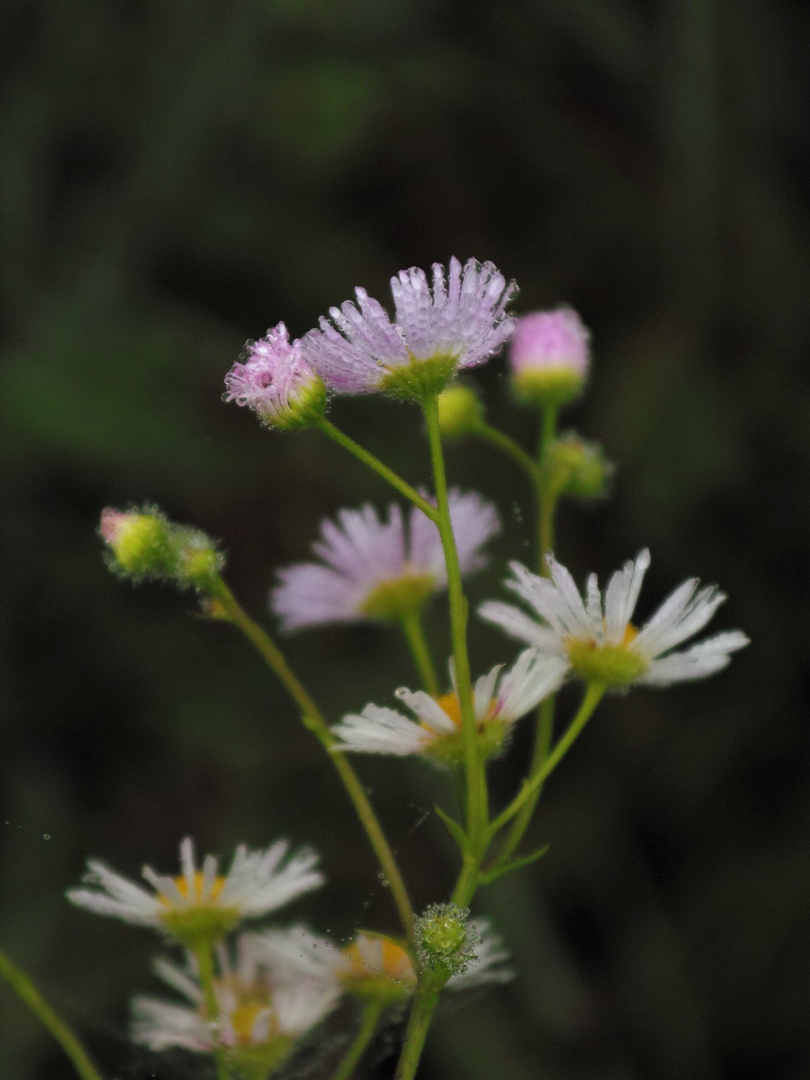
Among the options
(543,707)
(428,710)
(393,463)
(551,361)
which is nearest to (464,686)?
(428,710)

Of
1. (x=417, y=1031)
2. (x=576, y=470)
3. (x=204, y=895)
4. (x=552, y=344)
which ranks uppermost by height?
(x=552, y=344)

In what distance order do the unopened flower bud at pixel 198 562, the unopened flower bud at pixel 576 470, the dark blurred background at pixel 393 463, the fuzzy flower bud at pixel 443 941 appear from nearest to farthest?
1. the fuzzy flower bud at pixel 443 941
2. the unopened flower bud at pixel 198 562
3. the unopened flower bud at pixel 576 470
4. the dark blurred background at pixel 393 463

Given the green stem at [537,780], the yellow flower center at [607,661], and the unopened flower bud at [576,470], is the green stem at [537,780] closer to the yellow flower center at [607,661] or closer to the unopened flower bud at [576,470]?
the yellow flower center at [607,661]

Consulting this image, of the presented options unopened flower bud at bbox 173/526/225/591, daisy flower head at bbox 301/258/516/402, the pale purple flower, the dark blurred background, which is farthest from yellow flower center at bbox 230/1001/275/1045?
the dark blurred background

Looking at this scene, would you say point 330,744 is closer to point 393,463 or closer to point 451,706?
point 451,706

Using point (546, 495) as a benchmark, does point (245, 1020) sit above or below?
below

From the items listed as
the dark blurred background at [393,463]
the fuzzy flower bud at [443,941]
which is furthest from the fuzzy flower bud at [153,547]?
the dark blurred background at [393,463]

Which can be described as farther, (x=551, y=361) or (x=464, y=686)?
(x=551, y=361)
